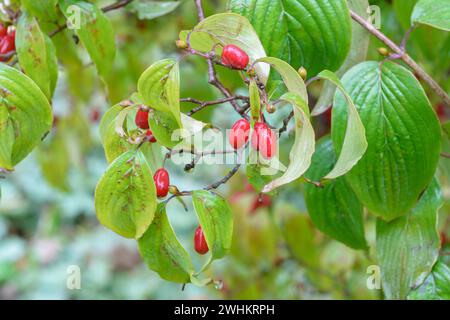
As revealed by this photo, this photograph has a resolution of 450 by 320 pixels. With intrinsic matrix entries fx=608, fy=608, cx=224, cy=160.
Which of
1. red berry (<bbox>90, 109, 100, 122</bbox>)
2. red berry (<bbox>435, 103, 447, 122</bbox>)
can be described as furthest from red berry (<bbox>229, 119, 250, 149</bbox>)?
red berry (<bbox>90, 109, 100, 122</bbox>)

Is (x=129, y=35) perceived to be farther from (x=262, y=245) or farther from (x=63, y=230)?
(x=63, y=230)

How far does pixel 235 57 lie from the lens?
0.59 metres

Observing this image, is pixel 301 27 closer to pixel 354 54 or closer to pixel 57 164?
pixel 354 54

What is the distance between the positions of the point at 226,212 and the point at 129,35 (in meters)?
1.20

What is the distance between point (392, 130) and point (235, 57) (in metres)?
0.24

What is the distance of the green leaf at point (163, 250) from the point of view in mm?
646

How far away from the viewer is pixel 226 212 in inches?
25.1

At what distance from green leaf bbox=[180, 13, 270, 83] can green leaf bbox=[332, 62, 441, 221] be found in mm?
169

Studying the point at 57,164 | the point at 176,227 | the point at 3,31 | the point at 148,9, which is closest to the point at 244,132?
the point at 3,31

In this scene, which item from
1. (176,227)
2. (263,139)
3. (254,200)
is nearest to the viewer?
(263,139)

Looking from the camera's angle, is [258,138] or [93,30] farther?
[93,30]

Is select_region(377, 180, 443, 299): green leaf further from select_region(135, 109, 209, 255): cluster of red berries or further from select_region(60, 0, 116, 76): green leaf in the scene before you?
select_region(60, 0, 116, 76): green leaf

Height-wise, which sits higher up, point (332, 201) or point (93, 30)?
point (93, 30)
